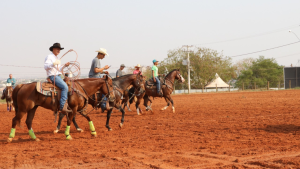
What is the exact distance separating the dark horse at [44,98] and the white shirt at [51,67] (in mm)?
558

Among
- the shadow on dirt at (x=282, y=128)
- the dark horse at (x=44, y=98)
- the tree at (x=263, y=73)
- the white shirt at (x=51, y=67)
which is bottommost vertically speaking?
the shadow on dirt at (x=282, y=128)

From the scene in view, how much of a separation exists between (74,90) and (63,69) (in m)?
0.68

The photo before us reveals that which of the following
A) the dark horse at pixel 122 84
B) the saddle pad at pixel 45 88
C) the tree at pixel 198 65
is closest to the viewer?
the saddle pad at pixel 45 88

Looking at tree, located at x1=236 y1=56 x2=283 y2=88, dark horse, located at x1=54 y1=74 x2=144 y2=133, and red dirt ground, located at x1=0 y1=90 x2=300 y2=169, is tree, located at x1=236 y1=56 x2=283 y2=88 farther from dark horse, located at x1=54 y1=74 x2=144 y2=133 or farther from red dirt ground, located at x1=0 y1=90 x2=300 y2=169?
red dirt ground, located at x1=0 y1=90 x2=300 y2=169

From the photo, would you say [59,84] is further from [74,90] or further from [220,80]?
[220,80]

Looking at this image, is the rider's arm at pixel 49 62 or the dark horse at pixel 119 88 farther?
the dark horse at pixel 119 88

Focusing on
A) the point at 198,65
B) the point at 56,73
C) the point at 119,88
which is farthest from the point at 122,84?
the point at 198,65

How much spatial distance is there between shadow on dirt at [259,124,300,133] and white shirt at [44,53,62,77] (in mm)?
6450

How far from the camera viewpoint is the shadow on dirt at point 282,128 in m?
9.40

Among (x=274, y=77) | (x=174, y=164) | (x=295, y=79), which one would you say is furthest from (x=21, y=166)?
(x=274, y=77)

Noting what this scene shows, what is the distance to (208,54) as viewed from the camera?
6488 centimetres

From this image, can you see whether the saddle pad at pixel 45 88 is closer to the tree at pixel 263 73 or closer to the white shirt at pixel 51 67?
the white shirt at pixel 51 67

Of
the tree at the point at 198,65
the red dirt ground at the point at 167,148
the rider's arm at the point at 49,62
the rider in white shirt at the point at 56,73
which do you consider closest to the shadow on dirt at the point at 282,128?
the red dirt ground at the point at 167,148

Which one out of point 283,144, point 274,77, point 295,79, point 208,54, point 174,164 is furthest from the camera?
point 274,77
